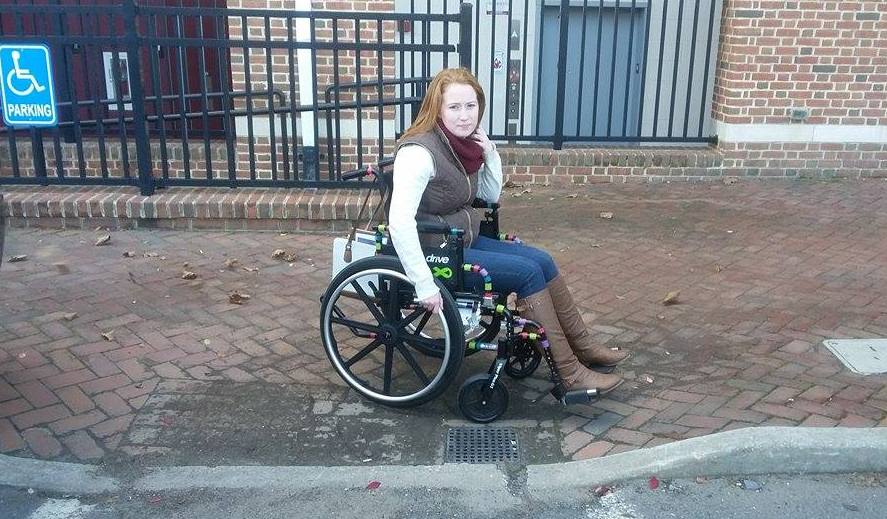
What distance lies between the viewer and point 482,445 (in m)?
3.54

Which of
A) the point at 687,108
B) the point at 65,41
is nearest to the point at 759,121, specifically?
the point at 687,108

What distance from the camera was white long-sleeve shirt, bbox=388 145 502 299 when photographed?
11.2ft

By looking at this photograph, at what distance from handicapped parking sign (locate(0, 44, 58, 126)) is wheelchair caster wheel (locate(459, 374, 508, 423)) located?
3.56 m

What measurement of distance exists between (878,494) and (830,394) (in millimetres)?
704

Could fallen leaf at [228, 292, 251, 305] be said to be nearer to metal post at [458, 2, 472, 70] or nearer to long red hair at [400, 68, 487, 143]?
long red hair at [400, 68, 487, 143]

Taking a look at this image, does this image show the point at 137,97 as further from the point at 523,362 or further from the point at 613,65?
the point at 613,65

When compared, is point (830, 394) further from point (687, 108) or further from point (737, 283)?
point (687, 108)

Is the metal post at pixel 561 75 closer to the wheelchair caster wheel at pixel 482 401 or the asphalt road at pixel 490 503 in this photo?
the wheelchair caster wheel at pixel 482 401

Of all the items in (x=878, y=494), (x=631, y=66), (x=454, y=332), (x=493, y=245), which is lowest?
(x=878, y=494)

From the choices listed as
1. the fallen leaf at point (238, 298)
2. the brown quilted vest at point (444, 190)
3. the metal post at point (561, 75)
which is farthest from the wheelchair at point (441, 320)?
the metal post at point (561, 75)

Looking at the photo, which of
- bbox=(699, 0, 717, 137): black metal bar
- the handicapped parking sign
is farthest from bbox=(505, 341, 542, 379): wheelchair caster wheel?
bbox=(699, 0, 717, 137): black metal bar

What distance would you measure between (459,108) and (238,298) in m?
2.14

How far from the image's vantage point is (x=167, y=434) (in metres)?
3.59

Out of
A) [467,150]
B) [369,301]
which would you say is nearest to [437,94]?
[467,150]
